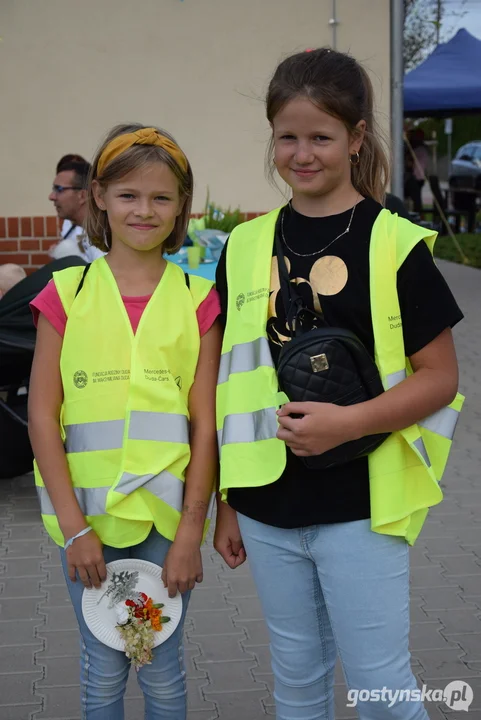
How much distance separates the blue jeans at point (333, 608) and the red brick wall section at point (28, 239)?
221 inches

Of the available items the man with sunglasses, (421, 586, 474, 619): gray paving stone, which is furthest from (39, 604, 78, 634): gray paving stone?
the man with sunglasses

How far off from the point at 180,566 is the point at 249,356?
0.52 m

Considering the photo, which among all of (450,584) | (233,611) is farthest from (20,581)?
(450,584)

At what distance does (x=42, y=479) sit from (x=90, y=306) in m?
0.43

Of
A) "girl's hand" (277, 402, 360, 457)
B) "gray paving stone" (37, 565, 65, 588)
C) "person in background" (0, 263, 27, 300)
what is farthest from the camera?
"person in background" (0, 263, 27, 300)

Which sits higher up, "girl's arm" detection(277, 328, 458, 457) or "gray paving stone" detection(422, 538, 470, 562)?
"girl's arm" detection(277, 328, 458, 457)

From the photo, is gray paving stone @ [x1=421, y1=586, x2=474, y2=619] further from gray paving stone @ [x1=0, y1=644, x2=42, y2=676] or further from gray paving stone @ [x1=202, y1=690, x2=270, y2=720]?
gray paving stone @ [x1=0, y1=644, x2=42, y2=676]

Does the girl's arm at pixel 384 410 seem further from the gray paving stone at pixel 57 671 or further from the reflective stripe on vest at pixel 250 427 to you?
the gray paving stone at pixel 57 671

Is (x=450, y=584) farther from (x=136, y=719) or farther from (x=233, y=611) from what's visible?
(x=136, y=719)

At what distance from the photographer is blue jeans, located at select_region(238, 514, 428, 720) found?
7.27ft

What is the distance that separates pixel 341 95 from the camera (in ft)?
7.35

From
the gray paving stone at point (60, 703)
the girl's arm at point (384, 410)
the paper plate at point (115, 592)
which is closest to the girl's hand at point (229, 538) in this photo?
the paper plate at point (115, 592)

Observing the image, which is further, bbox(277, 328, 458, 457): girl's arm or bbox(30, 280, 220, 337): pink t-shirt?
bbox(30, 280, 220, 337): pink t-shirt

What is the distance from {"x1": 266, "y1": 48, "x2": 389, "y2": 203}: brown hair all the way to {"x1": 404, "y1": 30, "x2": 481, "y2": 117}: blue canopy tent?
44.4 feet
